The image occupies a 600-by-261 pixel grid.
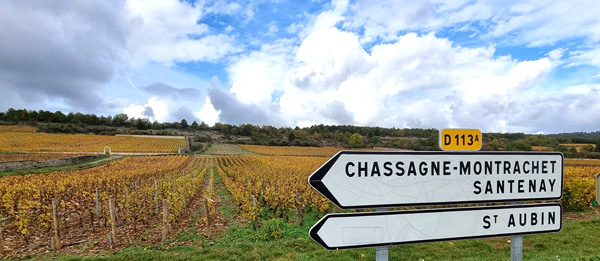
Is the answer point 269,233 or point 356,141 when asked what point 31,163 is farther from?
point 356,141

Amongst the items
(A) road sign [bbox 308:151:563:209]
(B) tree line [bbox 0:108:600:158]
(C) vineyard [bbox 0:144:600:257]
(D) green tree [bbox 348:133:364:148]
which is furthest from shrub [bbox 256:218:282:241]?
(D) green tree [bbox 348:133:364:148]

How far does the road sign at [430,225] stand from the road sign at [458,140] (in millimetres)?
524

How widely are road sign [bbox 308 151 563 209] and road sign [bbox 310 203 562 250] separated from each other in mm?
88

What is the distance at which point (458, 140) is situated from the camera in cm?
257

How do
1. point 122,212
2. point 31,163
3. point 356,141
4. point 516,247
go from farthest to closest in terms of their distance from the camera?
point 356,141 < point 31,163 < point 122,212 < point 516,247

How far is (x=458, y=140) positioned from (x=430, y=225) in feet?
2.58

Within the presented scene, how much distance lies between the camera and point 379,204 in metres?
2.27

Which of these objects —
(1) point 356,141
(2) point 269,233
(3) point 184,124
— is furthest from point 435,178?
(3) point 184,124

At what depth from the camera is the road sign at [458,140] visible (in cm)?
257

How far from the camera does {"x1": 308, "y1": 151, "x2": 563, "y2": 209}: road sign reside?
2.21m

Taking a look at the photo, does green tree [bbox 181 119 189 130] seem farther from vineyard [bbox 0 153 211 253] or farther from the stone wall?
vineyard [bbox 0 153 211 253]

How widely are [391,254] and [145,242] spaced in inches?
237

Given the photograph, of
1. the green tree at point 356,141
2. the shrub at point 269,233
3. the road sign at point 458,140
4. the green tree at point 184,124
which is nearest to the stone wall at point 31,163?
the shrub at point 269,233

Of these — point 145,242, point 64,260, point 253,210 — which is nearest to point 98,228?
point 145,242
